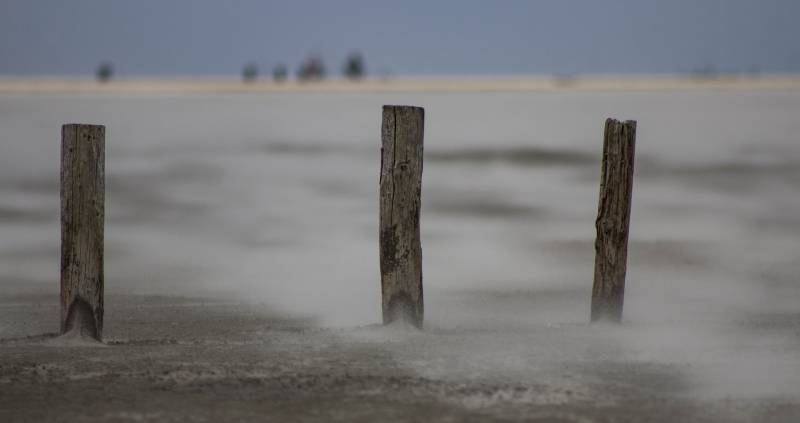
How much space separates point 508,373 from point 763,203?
49.4ft

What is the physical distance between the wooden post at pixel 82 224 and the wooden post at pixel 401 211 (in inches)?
78.9

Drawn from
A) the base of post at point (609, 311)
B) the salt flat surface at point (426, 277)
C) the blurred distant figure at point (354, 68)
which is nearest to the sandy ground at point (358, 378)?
the salt flat surface at point (426, 277)

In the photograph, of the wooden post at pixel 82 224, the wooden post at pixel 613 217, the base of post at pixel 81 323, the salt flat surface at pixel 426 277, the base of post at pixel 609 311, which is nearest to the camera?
the salt flat surface at pixel 426 277

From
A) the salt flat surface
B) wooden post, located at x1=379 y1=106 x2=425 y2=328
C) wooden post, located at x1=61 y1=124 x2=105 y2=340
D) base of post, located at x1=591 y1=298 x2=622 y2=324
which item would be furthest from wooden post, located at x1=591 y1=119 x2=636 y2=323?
wooden post, located at x1=61 y1=124 x2=105 y2=340

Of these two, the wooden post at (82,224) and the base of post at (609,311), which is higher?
the wooden post at (82,224)

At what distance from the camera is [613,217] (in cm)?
941

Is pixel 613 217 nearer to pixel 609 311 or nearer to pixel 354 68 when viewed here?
pixel 609 311

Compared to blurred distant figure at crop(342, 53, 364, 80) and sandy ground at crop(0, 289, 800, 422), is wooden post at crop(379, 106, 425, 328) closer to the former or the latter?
sandy ground at crop(0, 289, 800, 422)

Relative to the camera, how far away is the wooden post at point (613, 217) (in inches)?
366

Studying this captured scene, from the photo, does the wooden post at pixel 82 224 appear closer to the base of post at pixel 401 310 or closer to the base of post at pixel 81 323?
the base of post at pixel 81 323

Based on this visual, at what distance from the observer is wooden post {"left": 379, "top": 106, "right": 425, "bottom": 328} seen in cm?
900

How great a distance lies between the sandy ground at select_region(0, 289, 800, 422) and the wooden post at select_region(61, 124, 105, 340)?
240 mm

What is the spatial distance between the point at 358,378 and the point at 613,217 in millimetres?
2612

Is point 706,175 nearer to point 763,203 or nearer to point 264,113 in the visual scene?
point 763,203
